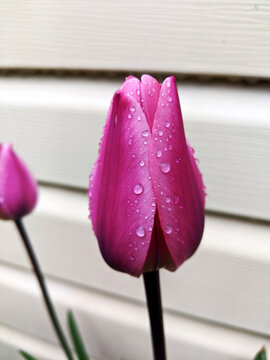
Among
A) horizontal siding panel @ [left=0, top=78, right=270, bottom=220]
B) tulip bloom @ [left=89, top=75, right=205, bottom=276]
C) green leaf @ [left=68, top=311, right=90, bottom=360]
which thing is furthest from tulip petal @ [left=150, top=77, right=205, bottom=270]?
green leaf @ [left=68, top=311, right=90, bottom=360]

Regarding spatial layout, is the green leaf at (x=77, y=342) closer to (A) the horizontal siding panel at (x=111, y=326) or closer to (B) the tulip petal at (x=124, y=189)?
(A) the horizontal siding panel at (x=111, y=326)

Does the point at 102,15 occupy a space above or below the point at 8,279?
above

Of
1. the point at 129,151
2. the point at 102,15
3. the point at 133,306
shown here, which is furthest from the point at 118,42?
the point at 133,306

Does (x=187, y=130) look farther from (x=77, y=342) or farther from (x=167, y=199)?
(x=77, y=342)

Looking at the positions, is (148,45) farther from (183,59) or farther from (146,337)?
→ (146,337)

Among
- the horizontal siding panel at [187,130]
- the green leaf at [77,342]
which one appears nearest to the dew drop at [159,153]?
the horizontal siding panel at [187,130]

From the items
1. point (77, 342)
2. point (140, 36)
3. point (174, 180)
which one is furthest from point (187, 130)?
point (77, 342)
